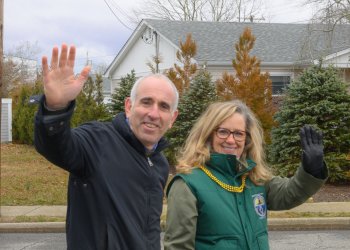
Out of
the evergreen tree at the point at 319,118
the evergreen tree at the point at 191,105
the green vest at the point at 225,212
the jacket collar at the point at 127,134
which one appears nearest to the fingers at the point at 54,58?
the jacket collar at the point at 127,134

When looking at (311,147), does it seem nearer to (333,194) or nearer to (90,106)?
(333,194)

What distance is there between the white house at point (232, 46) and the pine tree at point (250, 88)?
4.99m

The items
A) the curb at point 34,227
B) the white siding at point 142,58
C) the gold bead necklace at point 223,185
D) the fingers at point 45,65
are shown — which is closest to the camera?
the fingers at point 45,65

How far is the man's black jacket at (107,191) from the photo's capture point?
7.68 feet

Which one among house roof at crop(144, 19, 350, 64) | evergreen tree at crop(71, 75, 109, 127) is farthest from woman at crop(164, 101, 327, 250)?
house roof at crop(144, 19, 350, 64)

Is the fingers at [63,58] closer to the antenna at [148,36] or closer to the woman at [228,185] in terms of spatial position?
the woman at [228,185]

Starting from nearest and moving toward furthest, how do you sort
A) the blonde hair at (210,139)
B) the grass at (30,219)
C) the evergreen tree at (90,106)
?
the blonde hair at (210,139)
the grass at (30,219)
the evergreen tree at (90,106)

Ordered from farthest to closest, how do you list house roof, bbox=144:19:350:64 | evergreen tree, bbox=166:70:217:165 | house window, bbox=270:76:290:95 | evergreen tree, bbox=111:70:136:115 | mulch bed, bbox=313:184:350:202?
house window, bbox=270:76:290:95 → house roof, bbox=144:19:350:64 → evergreen tree, bbox=111:70:136:115 → evergreen tree, bbox=166:70:217:165 → mulch bed, bbox=313:184:350:202

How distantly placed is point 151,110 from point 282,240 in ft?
19.5

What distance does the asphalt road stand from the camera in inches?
299

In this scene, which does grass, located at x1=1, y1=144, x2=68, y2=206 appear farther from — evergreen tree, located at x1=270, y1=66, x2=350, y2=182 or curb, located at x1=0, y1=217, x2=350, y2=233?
evergreen tree, located at x1=270, y1=66, x2=350, y2=182

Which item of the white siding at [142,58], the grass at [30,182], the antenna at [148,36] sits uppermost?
the antenna at [148,36]

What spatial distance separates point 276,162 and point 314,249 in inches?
209

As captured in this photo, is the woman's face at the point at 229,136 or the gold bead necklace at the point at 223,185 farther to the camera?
the woman's face at the point at 229,136
